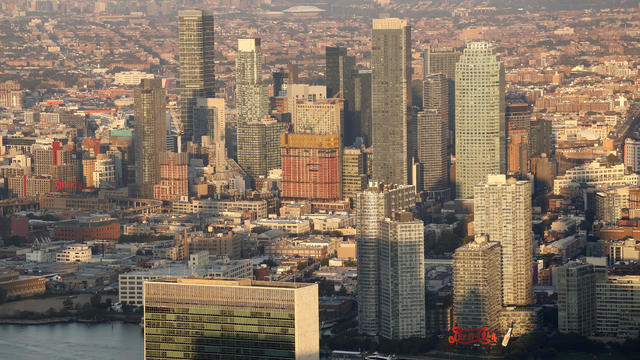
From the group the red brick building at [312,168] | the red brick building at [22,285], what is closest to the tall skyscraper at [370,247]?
the red brick building at [22,285]

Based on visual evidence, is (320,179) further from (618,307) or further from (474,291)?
(618,307)

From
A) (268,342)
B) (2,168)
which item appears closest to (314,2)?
(2,168)

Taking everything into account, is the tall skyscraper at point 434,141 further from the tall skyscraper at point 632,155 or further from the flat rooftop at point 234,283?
the flat rooftop at point 234,283

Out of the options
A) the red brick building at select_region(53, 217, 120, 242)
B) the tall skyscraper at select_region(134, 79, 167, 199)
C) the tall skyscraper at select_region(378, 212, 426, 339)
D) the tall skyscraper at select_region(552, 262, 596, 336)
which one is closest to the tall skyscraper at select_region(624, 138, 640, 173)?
the tall skyscraper at select_region(134, 79, 167, 199)

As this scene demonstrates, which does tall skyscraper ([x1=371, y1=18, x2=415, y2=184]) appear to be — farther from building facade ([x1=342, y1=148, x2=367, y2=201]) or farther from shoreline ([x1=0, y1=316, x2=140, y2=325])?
shoreline ([x1=0, y1=316, x2=140, y2=325])

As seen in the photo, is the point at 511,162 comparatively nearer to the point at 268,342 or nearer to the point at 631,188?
the point at 631,188
